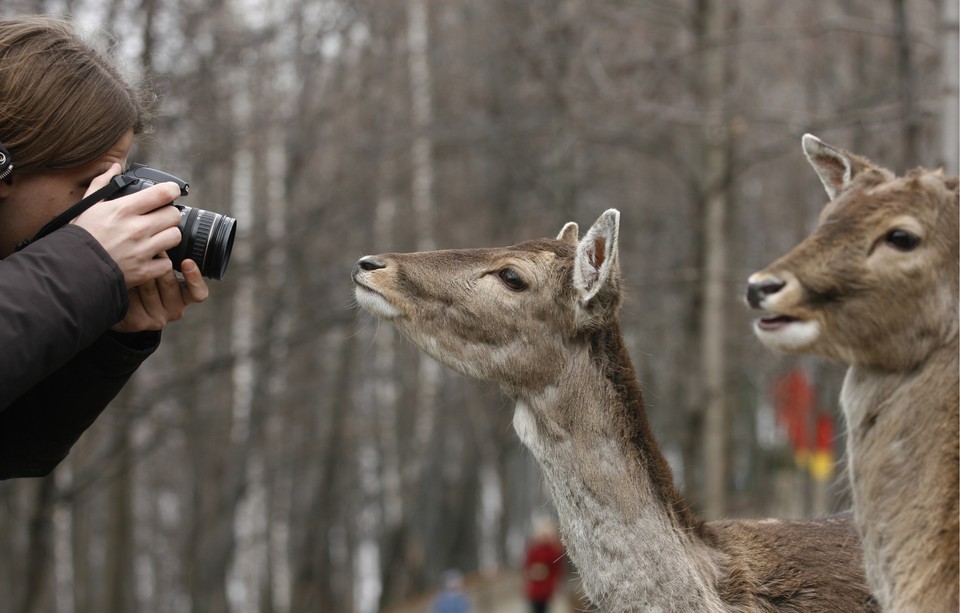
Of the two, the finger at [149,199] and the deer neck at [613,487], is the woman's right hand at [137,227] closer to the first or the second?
the finger at [149,199]

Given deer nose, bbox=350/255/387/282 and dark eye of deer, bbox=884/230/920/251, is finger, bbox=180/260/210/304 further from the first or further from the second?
dark eye of deer, bbox=884/230/920/251

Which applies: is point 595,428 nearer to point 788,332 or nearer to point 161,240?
point 788,332

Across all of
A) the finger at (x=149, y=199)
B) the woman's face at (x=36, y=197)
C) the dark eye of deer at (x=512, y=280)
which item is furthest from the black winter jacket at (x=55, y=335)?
the dark eye of deer at (x=512, y=280)

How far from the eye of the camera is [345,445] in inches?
1025

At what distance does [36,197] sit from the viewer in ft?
11.1

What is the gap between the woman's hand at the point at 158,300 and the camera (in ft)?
12.1

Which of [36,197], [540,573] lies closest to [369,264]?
[36,197]

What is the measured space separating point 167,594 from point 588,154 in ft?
79.8

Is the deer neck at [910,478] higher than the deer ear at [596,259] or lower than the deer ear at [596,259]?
lower

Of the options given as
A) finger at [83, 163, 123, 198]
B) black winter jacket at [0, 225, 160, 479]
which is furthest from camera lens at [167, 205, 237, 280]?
black winter jacket at [0, 225, 160, 479]

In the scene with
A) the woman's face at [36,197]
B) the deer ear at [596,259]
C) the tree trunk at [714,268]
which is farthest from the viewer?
the tree trunk at [714,268]

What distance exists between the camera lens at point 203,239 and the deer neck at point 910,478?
6.65 feet

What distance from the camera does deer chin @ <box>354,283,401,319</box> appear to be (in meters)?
4.73

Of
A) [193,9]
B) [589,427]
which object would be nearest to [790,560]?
[589,427]
